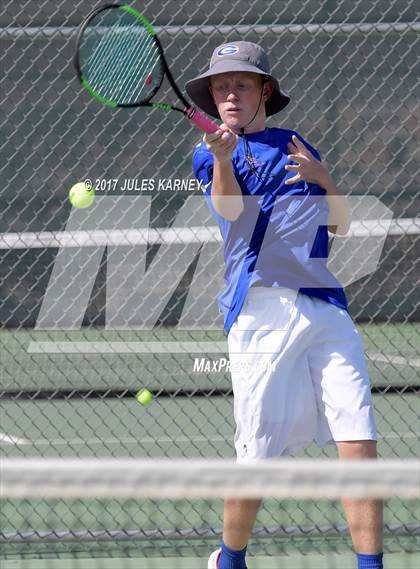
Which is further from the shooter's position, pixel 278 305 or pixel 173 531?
pixel 173 531

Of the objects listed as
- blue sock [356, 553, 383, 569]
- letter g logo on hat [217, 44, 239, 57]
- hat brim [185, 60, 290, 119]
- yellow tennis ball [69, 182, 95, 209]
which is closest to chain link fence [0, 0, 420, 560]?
yellow tennis ball [69, 182, 95, 209]

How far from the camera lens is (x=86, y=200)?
5.71 meters

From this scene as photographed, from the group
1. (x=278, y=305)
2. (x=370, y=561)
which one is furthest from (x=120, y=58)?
(x=370, y=561)

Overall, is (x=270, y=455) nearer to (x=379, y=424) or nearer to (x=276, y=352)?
(x=276, y=352)

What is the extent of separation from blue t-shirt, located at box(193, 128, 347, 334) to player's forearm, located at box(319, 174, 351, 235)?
2cm

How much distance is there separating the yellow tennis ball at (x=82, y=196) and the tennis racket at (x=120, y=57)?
1969 millimetres

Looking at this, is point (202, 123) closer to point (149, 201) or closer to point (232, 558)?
point (232, 558)

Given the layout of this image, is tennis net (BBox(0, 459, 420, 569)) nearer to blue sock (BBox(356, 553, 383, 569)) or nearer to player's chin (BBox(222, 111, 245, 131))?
blue sock (BBox(356, 553, 383, 569))

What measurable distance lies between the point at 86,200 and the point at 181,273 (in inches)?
41.5

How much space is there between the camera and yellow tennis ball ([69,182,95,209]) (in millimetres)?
5559

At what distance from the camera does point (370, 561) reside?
120 inches

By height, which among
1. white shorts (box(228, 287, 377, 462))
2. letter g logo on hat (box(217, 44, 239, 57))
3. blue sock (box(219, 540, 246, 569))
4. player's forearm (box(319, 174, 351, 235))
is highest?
letter g logo on hat (box(217, 44, 239, 57))

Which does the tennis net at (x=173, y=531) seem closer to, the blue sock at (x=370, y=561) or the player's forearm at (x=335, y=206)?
the blue sock at (x=370, y=561)

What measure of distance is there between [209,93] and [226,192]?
0.45 m
